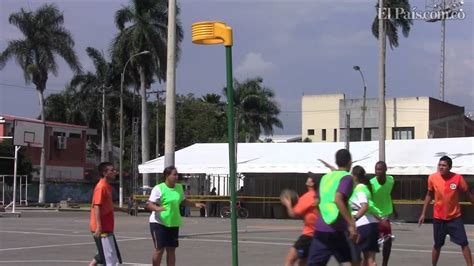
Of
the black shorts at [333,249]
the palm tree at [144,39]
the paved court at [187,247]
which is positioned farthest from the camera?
the palm tree at [144,39]

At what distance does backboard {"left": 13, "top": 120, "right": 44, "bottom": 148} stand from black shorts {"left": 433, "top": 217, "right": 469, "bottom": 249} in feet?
101

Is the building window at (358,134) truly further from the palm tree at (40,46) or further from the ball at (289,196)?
the ball at (289,196)

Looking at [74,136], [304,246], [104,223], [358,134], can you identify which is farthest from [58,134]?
[304,246]

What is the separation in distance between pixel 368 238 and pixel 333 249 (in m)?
2.45

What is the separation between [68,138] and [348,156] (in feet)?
223

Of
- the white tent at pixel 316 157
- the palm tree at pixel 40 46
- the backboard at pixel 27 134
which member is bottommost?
the white tent at pixel 316 157

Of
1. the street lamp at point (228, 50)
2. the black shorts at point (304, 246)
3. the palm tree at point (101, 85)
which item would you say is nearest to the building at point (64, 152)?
the palm tree at point (101, 85)

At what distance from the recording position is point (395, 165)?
107 feet

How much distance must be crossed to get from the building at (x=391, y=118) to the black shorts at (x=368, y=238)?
57399 mm

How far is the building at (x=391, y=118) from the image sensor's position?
6931 centimetres

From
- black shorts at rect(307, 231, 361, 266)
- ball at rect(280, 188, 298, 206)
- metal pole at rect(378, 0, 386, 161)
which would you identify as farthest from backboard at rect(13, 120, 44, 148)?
black shorts at rect(307, 231, 361, 266)

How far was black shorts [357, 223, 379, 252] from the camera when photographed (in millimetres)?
10820

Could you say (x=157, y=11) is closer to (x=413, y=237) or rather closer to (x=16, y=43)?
(x=16, y=43)

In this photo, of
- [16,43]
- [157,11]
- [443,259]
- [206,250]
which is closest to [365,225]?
[443,259]
